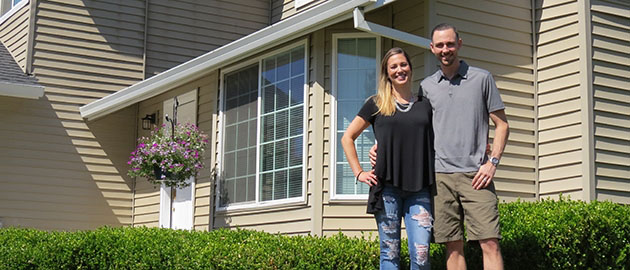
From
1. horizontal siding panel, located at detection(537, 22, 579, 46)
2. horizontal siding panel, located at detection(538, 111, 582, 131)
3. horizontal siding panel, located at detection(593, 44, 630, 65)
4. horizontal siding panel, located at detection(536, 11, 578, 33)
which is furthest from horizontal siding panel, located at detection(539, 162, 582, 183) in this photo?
horizontal siding panel, located at detection(536, 11, 578, 33)

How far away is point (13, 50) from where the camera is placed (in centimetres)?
1216

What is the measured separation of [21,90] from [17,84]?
0.35 ft

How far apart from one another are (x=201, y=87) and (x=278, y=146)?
208 centimetres

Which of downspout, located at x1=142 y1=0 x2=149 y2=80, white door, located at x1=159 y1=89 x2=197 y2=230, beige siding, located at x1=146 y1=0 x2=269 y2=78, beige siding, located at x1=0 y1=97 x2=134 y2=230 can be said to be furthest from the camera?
beige siding, located at x1=146 y1=0 x2=269 y2=78

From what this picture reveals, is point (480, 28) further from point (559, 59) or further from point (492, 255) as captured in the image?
point (492, 255)

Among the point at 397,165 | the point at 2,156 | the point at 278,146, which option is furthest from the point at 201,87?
the point at 397,165

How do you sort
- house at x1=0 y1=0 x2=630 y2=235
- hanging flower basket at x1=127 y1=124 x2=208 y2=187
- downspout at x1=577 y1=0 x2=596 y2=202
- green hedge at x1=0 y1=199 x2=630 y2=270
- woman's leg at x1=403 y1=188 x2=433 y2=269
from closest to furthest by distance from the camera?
woman's leg at x1=403 y1=188 x2=433 y2=269 → green hedge at x1=0 y1=199 x2=630 y2=270 → downspout at x1=577 y1=0 x2=596 y2=202 → house at x1=0 y1=0 x2=630 y2=235 → hanging flower basket at x1=127 y1=124 x2=208 y2=187

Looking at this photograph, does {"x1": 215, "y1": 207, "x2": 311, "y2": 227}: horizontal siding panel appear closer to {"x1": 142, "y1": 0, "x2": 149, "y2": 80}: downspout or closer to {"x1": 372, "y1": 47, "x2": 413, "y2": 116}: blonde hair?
{"x1": 142, "y1": 0, "x2": 149, "y2": 80}: downspout

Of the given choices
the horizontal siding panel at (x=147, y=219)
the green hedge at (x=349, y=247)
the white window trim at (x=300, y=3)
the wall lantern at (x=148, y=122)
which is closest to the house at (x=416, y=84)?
the green hedge at (x=349, y=247)

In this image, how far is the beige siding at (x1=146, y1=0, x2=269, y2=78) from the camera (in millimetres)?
12531

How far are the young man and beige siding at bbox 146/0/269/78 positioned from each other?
9.01 meters

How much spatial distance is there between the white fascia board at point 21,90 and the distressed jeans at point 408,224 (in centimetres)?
828

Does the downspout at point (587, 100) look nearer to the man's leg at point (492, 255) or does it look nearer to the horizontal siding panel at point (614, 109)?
the horizontal siding panel at point (614, 109)

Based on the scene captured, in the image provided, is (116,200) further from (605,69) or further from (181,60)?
(605,69)
